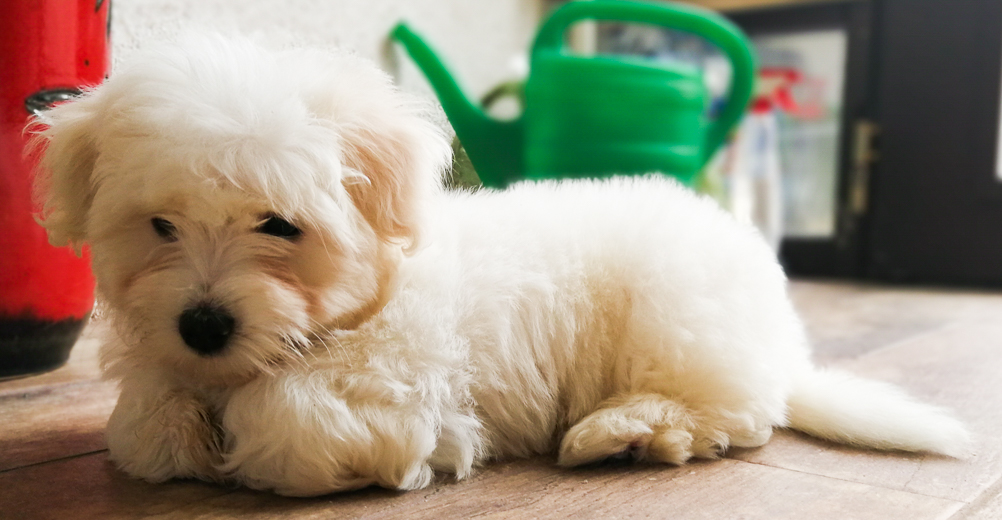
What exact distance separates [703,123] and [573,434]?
6.57 feet

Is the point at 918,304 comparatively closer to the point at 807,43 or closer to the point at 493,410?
the point at 807,43

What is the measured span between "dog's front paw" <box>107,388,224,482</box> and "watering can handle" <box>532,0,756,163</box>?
6.15 feet

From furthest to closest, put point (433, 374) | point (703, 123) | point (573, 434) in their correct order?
point (703, 123) < point (573, 434) < point (433, 374)

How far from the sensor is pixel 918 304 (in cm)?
371

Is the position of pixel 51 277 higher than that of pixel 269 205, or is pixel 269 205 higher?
pixel 269 205

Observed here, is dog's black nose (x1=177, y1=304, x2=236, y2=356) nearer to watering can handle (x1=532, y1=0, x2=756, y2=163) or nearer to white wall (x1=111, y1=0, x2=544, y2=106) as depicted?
white wall (x1=111, y1=0, x2=544, y2=106)

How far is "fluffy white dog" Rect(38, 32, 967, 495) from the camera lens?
113 cm

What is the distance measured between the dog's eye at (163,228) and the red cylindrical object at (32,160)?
724mm

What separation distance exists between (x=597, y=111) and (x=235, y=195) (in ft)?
6.00

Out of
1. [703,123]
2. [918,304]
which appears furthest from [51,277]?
[918,304]

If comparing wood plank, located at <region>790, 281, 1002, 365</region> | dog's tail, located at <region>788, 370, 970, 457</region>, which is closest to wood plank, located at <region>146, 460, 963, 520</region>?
dog's tail, located at <region>788, 370, 970, 457</region>

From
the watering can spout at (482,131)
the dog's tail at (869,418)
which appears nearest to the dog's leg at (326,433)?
the dog's tail at (869,418)

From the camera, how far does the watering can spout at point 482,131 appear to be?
275 centimetres

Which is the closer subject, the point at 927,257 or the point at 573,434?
the point at 573,434
